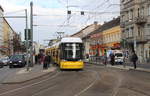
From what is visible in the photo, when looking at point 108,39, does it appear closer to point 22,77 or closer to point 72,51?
point 72,51

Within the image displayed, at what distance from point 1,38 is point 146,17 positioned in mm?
82723

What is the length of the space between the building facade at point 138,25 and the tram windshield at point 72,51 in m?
27.2

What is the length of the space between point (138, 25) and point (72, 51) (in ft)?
118

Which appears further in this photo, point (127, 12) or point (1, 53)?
point (1, 53)

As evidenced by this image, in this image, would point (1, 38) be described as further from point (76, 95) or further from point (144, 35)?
point (76, 95)

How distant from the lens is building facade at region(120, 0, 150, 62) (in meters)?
65.4

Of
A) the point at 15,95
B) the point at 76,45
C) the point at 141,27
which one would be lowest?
the point at 15,95

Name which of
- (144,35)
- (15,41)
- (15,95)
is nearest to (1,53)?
(15,41)

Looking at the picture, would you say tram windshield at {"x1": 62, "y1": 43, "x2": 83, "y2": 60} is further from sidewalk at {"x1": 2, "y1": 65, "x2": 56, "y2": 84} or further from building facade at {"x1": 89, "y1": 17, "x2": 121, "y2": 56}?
building facade at {"x1": 89, "y1": 17, "x2": 121, "y2": 56}

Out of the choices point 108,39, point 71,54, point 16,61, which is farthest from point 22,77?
point 108,39

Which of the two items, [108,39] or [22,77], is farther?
[108,39]

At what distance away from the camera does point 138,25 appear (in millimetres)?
69062

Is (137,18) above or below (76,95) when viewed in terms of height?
above

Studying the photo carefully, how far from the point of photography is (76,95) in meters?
15.5
